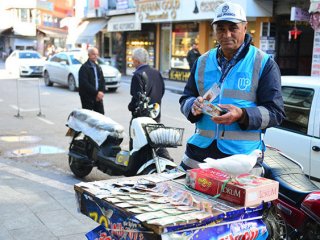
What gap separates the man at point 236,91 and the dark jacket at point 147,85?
3.67 metres

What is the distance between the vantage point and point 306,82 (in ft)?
16.6

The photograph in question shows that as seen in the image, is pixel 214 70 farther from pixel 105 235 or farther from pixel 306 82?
pixel 306 82

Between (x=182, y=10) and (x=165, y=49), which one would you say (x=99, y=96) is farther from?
(x=165, y=49)

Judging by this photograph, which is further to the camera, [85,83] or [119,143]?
[85,83]

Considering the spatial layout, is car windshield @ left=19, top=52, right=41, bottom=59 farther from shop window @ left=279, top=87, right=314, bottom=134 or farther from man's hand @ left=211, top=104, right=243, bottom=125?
man's hand @ left=211, top=104, right=243, bottom=125

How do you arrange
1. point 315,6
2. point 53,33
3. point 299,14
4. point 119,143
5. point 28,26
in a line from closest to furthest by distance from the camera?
point 119,143, point 315,6, point 299,14, point 28,26, point 53,33

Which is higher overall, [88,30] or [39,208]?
[88,30]

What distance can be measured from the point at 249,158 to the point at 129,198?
65 cm

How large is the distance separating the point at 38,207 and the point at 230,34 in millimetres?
3193

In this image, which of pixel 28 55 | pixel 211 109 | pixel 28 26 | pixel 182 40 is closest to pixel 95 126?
pixel 211 109

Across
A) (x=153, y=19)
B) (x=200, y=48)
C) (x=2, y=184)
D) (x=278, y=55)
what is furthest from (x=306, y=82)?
(x=153, y=19)

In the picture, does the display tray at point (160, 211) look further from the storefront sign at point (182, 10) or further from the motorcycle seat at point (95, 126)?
the storefront sign at point (182, 10)

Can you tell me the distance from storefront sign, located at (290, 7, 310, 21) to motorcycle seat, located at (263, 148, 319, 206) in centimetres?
1220

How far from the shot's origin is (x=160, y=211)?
2.10 metres
